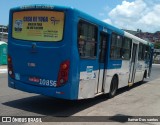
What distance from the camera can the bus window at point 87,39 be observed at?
906cm

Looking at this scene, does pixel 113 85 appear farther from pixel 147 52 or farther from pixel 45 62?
pixel 147 52

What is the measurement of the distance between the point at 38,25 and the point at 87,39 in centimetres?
148

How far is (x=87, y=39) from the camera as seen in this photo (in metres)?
9.48

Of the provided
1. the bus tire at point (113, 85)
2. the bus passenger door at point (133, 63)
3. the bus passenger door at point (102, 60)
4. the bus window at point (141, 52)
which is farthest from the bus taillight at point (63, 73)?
the bus window at point (141, 52)

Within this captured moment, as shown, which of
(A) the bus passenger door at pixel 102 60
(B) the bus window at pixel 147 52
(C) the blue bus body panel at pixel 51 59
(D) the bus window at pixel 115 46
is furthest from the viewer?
(B) the bus window at pixel 147 52

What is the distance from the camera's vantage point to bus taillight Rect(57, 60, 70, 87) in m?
8.64

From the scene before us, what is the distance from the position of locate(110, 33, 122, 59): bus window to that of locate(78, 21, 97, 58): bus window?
85.1 inches

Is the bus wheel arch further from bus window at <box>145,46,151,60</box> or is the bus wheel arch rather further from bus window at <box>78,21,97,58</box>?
bus window at <box>145,46,151,60</box>

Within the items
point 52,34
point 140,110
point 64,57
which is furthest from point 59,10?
point 140,110

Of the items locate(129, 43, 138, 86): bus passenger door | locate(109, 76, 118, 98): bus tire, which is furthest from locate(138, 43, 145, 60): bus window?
locate(109, 76, 118, 98): bus tire

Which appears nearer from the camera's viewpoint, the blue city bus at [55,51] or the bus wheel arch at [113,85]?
the blue city bus at [55,51]

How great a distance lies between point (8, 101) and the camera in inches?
402

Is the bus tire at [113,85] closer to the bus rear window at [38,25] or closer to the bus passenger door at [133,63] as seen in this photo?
the bus passenger door at [133,63]

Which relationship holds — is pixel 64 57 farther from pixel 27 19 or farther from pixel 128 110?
pixel 128 110
